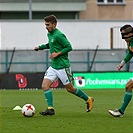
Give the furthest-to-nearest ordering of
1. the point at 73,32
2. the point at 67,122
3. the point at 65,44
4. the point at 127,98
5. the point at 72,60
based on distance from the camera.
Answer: the point at 73,32, the point at 72,60, the point at 65,44, the point at 127,98, the point at 67,122

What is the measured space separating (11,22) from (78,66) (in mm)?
6431

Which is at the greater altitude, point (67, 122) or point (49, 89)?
point (49, 89)

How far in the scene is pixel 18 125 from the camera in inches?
504

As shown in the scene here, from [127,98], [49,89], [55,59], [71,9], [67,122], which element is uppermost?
[71,9]

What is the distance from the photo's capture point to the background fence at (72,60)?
34656 mm

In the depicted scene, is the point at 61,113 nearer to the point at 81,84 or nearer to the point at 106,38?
the point at 81,84

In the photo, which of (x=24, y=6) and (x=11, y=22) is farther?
(x=24, y=6)

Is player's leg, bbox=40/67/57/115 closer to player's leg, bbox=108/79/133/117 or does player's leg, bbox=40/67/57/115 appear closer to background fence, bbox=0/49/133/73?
player's leg, bbox=108/79/133/117

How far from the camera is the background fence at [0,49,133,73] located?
1364 inches

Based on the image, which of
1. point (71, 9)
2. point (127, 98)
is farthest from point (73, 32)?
point (127, 98)

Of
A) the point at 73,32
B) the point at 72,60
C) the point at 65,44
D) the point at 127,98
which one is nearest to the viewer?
the point at 127,98

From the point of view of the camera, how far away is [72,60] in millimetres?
35719

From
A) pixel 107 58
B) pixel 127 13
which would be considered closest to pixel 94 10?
pixel 127 13

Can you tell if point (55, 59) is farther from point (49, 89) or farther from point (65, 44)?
point (49, 89)
